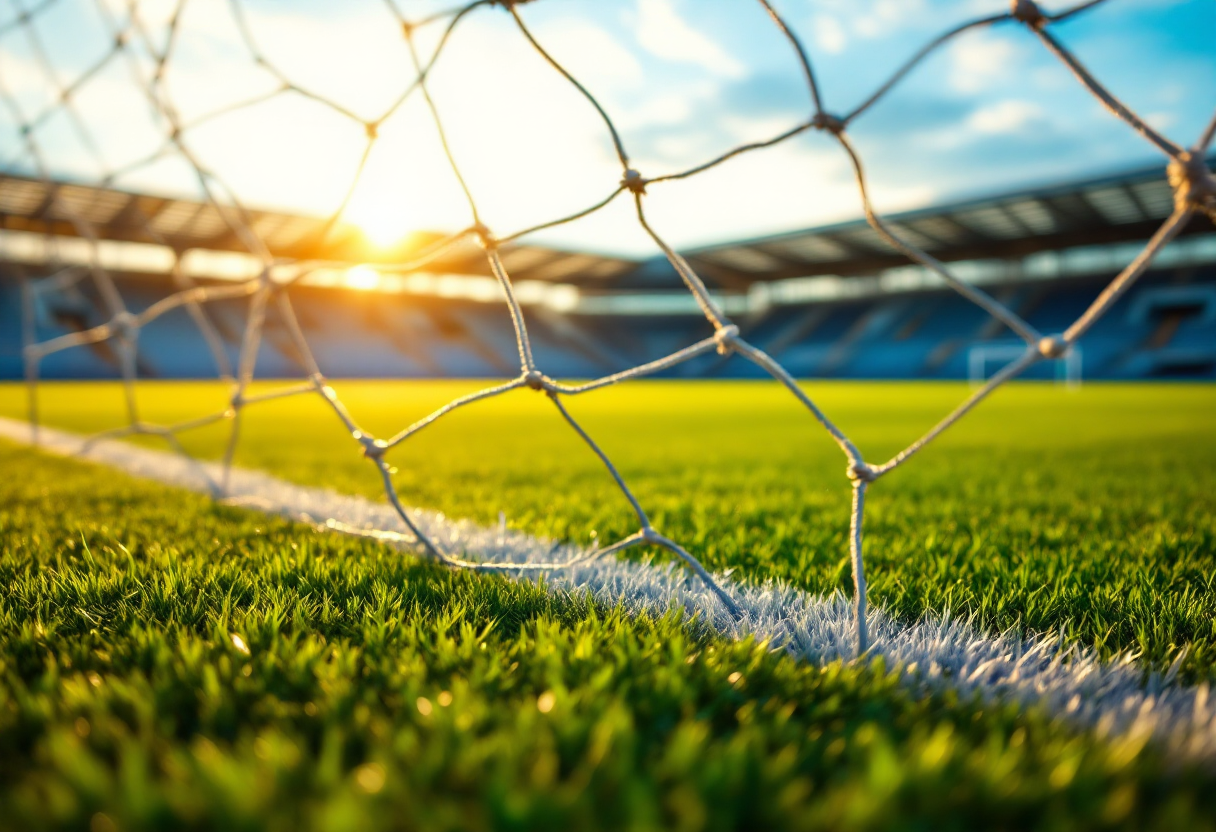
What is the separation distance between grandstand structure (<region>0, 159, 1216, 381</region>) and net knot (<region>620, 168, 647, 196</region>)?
18112 millimetres

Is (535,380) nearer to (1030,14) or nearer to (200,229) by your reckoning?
(1030,14)

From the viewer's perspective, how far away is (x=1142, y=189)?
1975cm

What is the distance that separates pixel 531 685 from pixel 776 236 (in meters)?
26.7

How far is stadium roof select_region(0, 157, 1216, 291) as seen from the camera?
1964 centimetres

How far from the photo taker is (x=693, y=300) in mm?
30000

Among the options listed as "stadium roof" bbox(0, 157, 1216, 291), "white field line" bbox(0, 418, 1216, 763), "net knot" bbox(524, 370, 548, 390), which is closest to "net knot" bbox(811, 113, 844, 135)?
"net knot" bbox(524, 370, 548, 390)

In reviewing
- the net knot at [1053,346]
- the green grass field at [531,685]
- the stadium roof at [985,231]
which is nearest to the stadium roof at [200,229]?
the stadium roof at [985,231]

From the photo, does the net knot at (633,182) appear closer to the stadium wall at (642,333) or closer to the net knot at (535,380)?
the net knot at (535,380)

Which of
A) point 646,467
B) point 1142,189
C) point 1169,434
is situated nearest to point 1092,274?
point 1142,189

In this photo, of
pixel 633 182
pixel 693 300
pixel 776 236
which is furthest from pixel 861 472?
pixel 693 300

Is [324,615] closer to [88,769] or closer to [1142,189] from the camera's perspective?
[88,769]

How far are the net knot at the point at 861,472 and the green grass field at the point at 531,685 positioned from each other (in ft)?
0.86

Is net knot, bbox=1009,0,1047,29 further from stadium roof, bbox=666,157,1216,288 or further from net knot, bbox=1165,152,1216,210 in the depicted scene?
stadium roof, bbox=666,157,1216,288

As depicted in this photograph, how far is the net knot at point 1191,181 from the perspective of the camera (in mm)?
814
